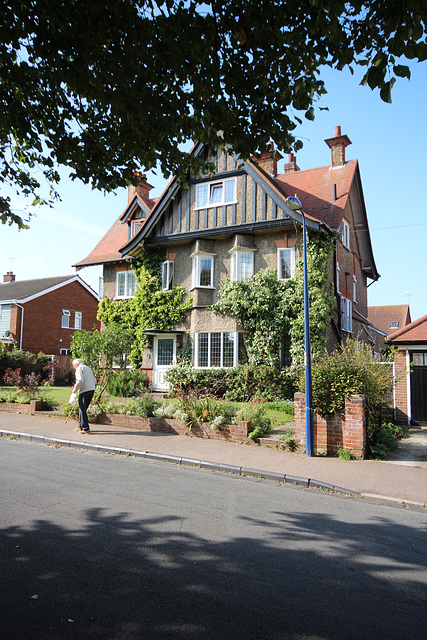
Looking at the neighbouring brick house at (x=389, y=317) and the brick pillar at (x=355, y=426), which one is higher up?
the neighbouring brick house at (x=389, y=317)

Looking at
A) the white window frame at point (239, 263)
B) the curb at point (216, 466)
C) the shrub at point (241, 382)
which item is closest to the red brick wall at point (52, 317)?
the shrub at point (241, 382)

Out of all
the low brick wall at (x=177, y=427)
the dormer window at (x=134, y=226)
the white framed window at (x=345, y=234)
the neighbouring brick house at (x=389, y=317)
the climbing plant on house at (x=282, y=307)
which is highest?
the dormer window at (x=134, y=226)

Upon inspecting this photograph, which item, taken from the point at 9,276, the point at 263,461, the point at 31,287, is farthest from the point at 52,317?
the point at 263,461

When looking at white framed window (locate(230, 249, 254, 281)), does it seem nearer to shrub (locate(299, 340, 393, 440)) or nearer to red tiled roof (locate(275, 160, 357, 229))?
red tiled roof (locate(275, 160, 357, 229))

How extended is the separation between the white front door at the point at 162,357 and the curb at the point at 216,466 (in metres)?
10.0

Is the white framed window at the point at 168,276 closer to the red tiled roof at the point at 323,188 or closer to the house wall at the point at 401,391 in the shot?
the red tiled roof at the point at 323,188

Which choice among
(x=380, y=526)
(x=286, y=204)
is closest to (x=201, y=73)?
(x=380, y=526)

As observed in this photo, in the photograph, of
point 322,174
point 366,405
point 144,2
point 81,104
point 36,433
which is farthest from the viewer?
point 322,174

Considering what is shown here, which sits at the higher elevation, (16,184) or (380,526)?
(16,184)

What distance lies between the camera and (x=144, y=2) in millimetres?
5316

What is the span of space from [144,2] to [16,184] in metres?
3.73

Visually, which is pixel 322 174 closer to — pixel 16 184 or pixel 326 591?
pixel 16 184

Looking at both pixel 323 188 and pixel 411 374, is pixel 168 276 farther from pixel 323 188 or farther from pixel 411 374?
pixel 411 374

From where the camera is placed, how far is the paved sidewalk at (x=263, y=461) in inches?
294
